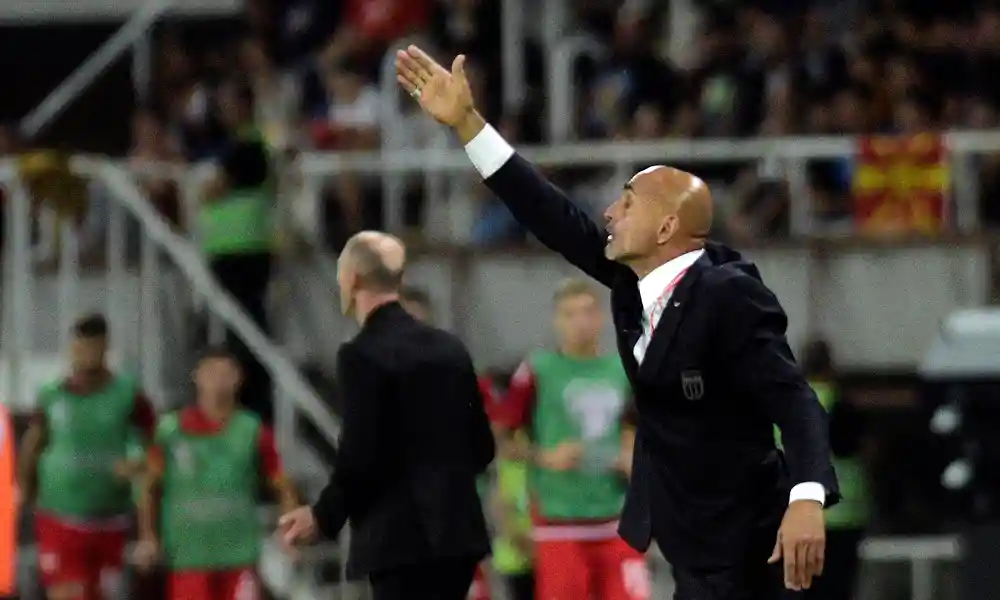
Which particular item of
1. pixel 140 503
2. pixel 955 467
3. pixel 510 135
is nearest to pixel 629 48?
pixel 510 135

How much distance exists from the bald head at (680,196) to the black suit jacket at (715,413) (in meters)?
0.11

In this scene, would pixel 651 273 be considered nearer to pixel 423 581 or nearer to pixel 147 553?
pixel 423 581

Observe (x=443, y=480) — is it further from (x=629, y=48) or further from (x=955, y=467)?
(x=629, y=48)

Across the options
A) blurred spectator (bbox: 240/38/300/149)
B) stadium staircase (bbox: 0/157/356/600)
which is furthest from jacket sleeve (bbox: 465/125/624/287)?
blurred spectator (bbox: 240/38/300/149)

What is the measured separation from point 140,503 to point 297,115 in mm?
5863

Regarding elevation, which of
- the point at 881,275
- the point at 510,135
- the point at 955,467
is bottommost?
the point at 955,467

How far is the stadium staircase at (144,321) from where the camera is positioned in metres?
13.1

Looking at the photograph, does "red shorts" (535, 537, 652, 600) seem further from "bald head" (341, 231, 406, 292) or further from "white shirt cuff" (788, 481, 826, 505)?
"white shirt cuff" (788, 481, 826, 505)

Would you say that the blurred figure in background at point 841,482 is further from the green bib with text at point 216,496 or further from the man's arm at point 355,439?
the man's arm at point 355,439

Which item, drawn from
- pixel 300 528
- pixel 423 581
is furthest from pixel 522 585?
pixel 300 528

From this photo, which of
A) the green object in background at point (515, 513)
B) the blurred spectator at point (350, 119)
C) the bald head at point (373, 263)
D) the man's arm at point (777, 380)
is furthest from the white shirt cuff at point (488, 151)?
the blurred spectator at point (350, 119)

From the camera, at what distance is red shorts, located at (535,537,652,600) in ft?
33.9

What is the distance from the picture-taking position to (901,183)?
571 inches

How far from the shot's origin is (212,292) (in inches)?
522
